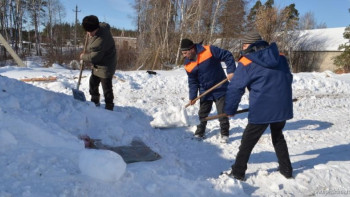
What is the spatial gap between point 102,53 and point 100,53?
3 cm

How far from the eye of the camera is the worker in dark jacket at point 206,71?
13.4ft

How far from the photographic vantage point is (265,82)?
275cm

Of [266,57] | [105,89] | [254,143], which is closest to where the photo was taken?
[266,57]

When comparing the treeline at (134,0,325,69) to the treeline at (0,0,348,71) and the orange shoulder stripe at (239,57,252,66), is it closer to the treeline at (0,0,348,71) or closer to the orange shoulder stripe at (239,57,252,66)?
the treeline at (0,0,348,71)

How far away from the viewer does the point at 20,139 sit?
266 cm

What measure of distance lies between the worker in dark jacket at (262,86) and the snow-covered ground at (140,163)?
0.60 meters

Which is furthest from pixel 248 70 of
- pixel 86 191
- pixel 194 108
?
pixel 194 108

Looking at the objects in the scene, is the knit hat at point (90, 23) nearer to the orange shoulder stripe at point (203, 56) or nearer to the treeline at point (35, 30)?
the orange shoulder stripe at point (203, 56)

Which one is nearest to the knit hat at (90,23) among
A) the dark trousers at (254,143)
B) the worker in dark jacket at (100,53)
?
the worker in dark jacket at (100,53)

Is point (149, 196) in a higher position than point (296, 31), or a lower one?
lower

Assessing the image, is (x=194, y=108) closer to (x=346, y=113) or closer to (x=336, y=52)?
(x=346, y=113)

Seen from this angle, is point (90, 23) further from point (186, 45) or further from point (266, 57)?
point (266, 57)

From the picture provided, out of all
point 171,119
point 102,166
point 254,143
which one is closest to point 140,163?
point 102,166

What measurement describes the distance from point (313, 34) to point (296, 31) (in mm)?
4329
